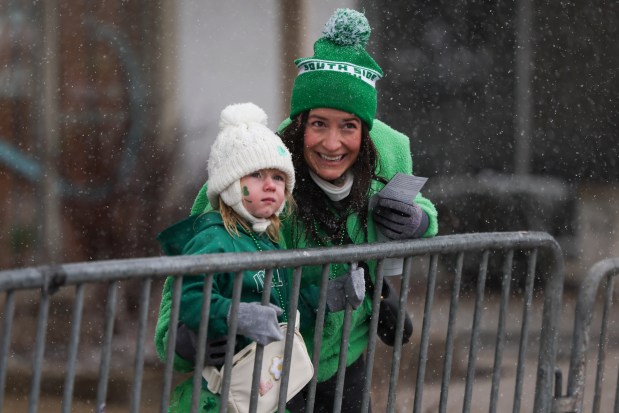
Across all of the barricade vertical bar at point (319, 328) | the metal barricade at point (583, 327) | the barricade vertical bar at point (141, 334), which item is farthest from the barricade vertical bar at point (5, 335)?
the metal barricade at point (583, 327)

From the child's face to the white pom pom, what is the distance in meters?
0.19

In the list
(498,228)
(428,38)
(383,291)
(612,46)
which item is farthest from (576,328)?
(612,46)

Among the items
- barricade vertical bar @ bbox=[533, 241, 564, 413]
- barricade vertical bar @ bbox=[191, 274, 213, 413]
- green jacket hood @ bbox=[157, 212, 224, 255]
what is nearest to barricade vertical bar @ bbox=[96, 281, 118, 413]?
barricade vertical bar @ bbox=[191, 274, 213, 413]

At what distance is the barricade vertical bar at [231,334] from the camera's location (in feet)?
11.5

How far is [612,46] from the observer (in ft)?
33.9

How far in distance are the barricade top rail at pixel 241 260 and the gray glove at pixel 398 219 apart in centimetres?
4

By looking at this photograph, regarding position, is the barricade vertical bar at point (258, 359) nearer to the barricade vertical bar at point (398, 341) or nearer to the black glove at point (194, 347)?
the black glove at point (194, 347)

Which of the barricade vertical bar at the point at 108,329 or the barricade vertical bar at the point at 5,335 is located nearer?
the barricade vertical bar at the point at 5,335

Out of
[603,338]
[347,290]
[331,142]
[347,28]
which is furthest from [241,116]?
[603,338]

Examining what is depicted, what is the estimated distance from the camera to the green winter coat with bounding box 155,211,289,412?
11.7 ft

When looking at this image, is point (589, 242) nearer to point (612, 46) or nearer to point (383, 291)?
point (612, 46)

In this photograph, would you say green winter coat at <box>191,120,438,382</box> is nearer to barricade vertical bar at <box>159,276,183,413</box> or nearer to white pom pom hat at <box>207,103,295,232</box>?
white pom pom hat at <box>207,103,295,232</box>

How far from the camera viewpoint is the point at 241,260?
349cm

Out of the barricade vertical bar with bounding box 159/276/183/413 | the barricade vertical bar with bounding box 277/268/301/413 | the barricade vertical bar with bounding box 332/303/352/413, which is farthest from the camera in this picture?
the barricade vertical bar with bounding box 332/303/352/413
